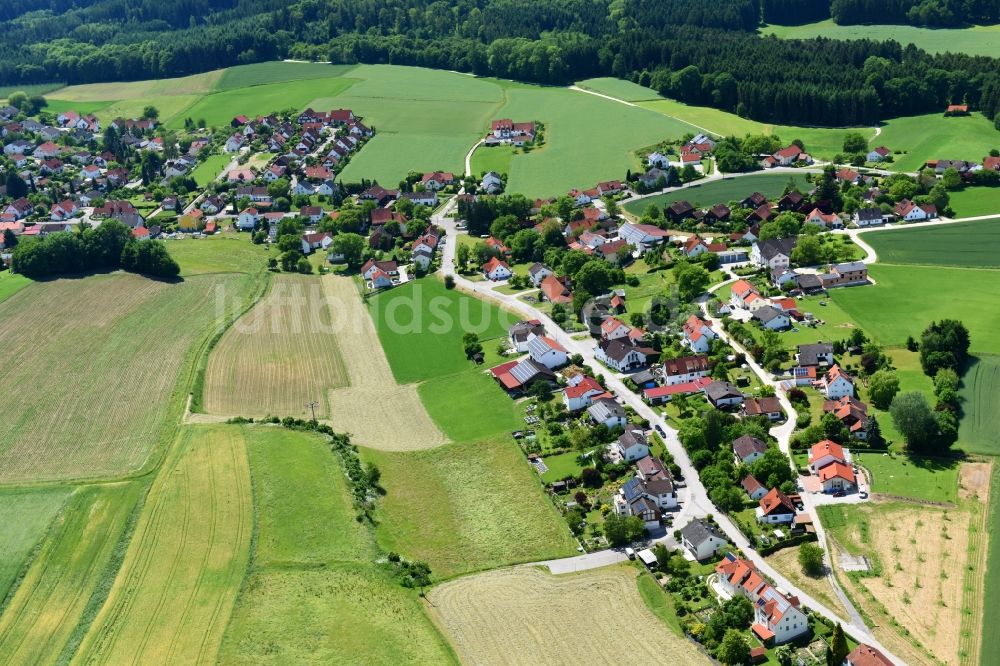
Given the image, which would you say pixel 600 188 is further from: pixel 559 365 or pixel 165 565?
pixel 165 565

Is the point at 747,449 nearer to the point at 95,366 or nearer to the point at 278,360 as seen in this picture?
the point at 278,360

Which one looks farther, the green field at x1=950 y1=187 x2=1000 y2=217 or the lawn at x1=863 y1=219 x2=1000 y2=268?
the green field at x1=950 y1=187 x2=1000 y2=217

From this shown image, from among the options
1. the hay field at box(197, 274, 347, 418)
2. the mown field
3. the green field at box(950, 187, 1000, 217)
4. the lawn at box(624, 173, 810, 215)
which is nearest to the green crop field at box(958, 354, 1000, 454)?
the green field at box(950, 187, 1000, 217)

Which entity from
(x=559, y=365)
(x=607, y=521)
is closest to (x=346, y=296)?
(x=559, y=365)

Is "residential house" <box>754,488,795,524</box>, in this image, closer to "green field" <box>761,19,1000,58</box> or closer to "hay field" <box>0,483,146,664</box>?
"hay field" <box>0,483,146,664</box>

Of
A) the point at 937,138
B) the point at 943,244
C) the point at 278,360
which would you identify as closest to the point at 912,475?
the point at 943,244

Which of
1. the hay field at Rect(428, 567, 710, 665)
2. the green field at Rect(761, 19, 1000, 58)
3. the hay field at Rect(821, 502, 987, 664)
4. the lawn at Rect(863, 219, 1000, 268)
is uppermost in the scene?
the green field at Rect(761, 19, 1000, 58)
